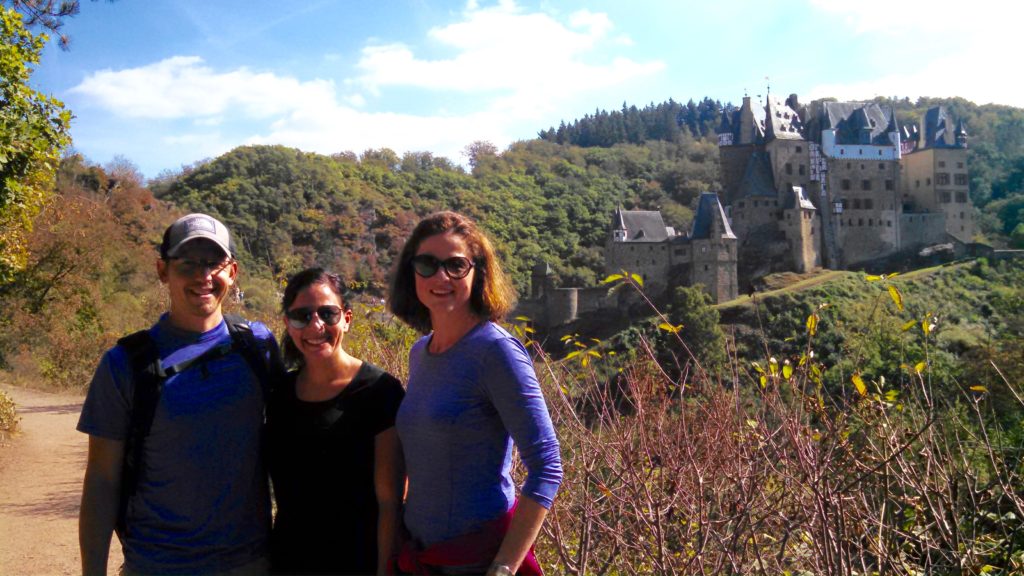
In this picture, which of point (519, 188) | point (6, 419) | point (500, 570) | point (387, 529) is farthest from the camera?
point (519, 188)

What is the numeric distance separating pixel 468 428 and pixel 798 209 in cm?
4471

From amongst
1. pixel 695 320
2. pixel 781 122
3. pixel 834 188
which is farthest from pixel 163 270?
pixel 781 122

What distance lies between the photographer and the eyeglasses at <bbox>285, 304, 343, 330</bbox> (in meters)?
2.80

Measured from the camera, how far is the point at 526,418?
7.29 feet

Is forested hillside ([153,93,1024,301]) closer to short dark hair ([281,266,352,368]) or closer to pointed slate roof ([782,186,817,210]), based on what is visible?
pointed slate roof ([782,186,817,210])

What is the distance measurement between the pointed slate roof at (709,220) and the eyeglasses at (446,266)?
40.5 metres

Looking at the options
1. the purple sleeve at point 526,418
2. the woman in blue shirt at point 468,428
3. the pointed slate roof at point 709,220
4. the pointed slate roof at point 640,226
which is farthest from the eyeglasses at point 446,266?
the pointed slate roof at point 640,226

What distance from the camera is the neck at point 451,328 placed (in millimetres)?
2492

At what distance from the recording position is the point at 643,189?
71.6 metres

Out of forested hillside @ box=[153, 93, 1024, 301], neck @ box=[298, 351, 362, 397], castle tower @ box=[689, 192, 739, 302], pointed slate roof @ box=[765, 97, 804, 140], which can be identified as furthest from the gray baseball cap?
pointed slate roof @ box=[765, 97, 804, 140]

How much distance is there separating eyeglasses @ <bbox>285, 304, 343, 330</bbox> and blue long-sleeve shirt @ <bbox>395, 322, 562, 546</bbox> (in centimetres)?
57

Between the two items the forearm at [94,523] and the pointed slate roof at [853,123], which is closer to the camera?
the forearm at [94,523]

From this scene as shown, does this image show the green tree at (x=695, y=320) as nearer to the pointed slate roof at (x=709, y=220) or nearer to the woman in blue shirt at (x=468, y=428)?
the pointed slate roof at (x=709, y=220)

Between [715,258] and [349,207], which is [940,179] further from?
[349,207]
